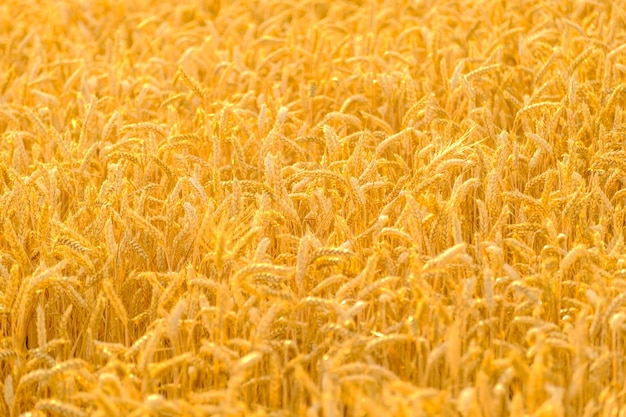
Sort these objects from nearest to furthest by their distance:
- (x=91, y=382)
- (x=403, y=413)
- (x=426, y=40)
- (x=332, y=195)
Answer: (x=403, y=413), (x=91, y=382), (x=332, y=195), (x=426, y=40)

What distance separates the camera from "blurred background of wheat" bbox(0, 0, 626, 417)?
2.25m

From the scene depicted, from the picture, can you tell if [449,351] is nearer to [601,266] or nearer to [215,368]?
[215,368]

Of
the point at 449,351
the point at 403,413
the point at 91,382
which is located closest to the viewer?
the point at 403,413

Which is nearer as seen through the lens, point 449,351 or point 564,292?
point 449,351

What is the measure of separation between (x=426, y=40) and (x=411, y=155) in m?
1.38

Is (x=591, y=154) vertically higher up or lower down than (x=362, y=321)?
higher up

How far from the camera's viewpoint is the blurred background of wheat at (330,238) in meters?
2.25

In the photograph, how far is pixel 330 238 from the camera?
9.34ft

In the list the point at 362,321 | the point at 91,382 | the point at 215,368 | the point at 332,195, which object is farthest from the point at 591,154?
the point at 91,382

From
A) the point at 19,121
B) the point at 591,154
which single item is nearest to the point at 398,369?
the point at 591,154

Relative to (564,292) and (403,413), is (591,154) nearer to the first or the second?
(564,292)

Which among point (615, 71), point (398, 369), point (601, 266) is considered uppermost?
point (615, 71)

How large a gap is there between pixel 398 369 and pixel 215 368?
48cm

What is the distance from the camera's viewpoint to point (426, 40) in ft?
16.2
